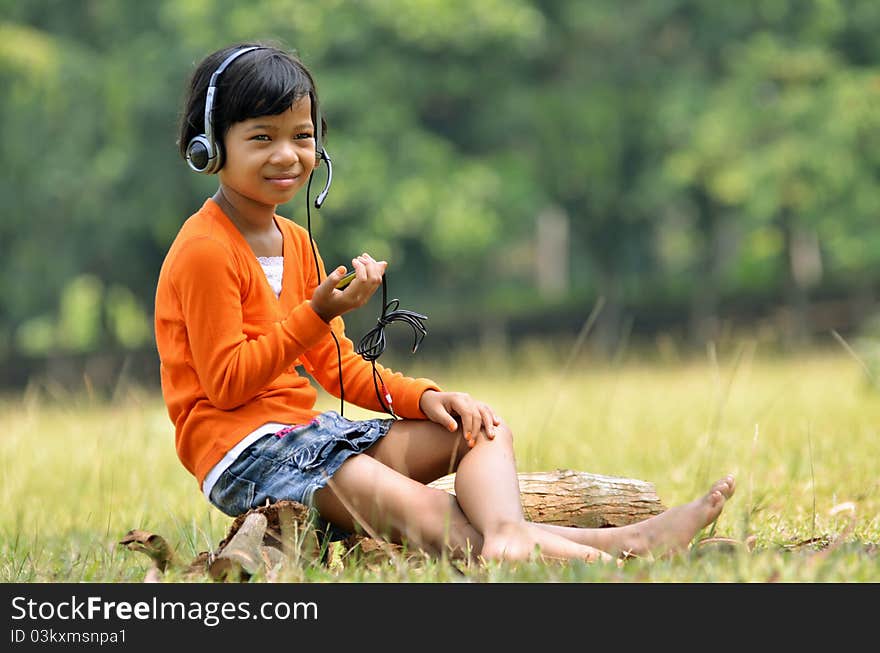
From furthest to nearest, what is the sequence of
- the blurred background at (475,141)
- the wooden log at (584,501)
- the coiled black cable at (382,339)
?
1. the blurred background at (475,141)
2. the wooden log at (584,501)
3. the coiled black cable at (382,339)

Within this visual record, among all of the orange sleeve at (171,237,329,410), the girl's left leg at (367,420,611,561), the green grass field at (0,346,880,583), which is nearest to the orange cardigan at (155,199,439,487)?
the orange sleeve at (171,237,329,410)

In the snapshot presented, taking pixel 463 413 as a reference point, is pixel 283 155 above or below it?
above

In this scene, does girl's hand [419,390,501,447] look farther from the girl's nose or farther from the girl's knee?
the girl's nose

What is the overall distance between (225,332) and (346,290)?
33 cm

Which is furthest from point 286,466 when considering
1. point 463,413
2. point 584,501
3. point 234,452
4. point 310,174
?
point 584,501

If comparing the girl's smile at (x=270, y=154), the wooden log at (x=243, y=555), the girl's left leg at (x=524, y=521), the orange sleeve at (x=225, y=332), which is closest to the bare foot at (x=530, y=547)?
the girl's left leg at (x=524, y=521)

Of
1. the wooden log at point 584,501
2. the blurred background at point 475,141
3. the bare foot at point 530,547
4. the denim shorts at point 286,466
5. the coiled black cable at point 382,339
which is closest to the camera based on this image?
the bare foot at point 530,547

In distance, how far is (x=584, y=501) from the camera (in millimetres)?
3633

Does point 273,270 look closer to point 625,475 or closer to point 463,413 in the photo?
point 463,413

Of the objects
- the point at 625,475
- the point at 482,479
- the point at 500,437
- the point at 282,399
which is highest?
the point at 625,475

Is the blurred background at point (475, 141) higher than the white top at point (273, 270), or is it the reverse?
the blurred background at point (475, 141)

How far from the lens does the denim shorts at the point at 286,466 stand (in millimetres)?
3217

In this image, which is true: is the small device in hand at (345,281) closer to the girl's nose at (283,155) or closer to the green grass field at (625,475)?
the girl's nose at (283,155)

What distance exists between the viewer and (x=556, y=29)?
1709 centimetres
